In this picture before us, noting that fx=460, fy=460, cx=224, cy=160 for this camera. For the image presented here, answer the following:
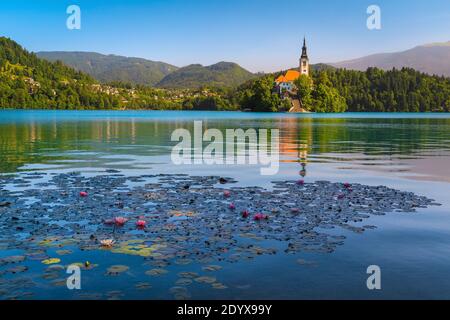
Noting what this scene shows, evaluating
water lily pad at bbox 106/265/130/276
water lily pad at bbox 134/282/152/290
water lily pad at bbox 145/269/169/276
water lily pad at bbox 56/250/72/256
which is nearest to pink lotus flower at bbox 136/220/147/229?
water lily pad at bbox 56/250/72/256

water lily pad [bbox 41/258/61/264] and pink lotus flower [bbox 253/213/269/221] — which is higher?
pink lotus flower [bbox 253/213/269/221]

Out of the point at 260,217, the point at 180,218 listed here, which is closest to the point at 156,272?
the point at 180,218

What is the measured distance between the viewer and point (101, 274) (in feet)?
36.9

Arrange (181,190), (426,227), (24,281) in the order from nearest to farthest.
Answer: (24,281) → (426,227) → (181,190)

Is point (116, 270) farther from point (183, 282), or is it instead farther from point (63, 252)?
point (63, 252)

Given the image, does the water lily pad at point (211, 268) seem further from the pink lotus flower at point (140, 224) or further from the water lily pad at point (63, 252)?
the pink lotus flower at point (140, 224)

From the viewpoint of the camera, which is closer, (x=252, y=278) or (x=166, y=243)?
(x=252, y=278)

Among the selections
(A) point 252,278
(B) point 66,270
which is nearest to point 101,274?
(B) point 66,270

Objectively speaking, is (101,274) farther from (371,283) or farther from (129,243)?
(371,283)

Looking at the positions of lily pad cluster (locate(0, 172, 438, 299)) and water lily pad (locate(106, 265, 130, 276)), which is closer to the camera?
water lily pad (locate(106, 265, 130, 276))

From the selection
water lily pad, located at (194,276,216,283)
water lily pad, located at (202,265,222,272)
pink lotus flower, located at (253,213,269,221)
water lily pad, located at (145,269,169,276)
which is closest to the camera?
water lily pad, located at (194,276,216,283)

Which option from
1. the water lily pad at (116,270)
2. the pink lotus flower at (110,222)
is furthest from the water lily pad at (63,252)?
the pink lotus flower at (110,222)

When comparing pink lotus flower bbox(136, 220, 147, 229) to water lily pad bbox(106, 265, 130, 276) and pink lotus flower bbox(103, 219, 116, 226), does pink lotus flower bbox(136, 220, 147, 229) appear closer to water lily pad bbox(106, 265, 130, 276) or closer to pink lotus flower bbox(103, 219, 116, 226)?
pink lotus flower bbox(103, 219, 116, 226)
